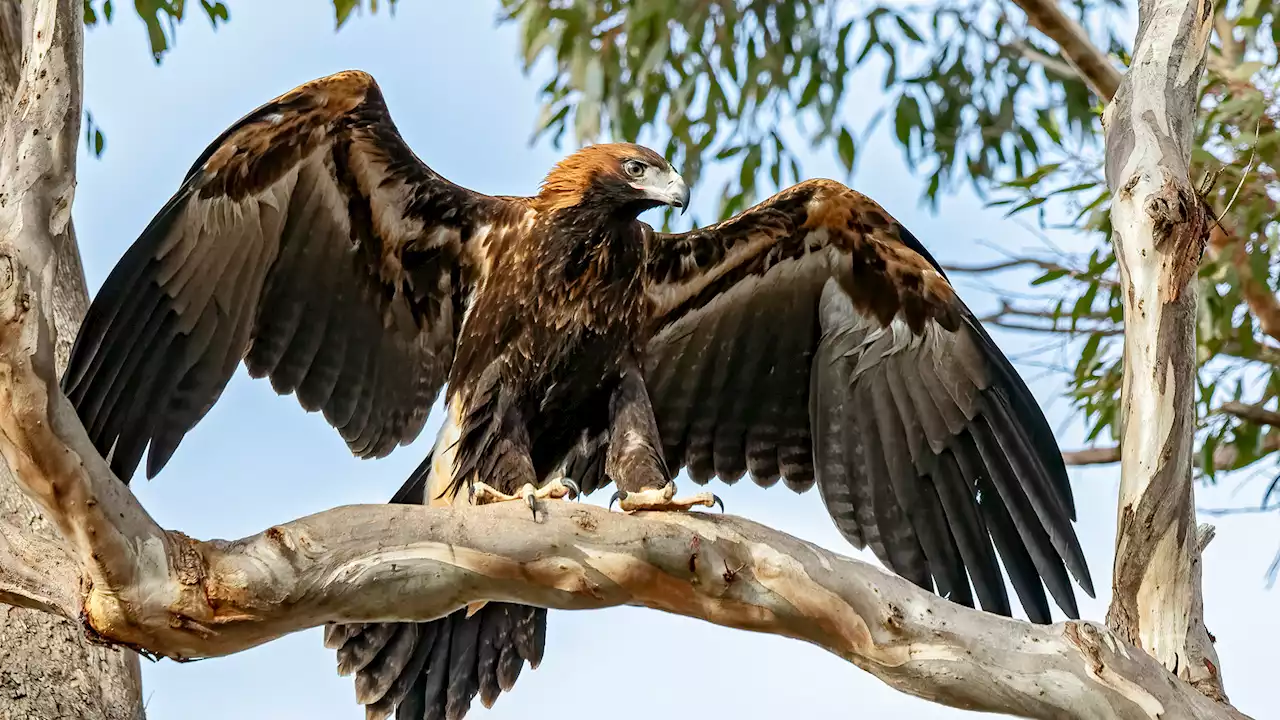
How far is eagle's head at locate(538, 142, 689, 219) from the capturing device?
4961 millimetres

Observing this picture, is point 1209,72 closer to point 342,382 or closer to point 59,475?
point 342,382

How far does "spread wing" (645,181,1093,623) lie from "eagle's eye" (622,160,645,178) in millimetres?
257

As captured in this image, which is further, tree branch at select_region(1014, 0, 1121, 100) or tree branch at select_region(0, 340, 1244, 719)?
tree branch at select_region(1014, 0, 1121, 100)

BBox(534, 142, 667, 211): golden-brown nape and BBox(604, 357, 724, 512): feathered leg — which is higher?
BBox(534, 142, 667, 211): golden-brown nape

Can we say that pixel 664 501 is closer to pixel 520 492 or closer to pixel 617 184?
pixel 520 492

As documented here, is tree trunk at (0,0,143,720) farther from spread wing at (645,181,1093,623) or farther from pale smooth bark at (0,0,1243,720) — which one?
spread wing at (645,181,1093,623)

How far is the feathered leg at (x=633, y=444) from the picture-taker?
4.55m

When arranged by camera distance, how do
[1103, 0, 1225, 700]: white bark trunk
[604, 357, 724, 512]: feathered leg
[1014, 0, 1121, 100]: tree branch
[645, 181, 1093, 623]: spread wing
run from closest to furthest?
1. [1103, 0, 1225, 700]: white bark trunk
2. [604, 357, 724, 512]: feathered leg
3. [645, 181, 1093, 623]: spread wing
4. [1014, 0, 1121, 100]: tree branch

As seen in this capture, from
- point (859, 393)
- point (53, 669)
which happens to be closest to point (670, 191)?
point (859, 393)

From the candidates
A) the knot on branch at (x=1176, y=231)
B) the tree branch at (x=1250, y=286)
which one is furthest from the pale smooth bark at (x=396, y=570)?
the tree branch at (x=1250, y=286)

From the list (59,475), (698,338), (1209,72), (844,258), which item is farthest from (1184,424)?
(1209,72)

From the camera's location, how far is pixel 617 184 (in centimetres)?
499

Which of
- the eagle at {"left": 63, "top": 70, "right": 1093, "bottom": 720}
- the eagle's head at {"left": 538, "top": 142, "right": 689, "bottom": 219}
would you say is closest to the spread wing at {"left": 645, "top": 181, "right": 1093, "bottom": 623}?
the eagle at {"left": 63, "top": 70, "right": 1093, "bottom": 720}

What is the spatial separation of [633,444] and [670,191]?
2.76 ft
